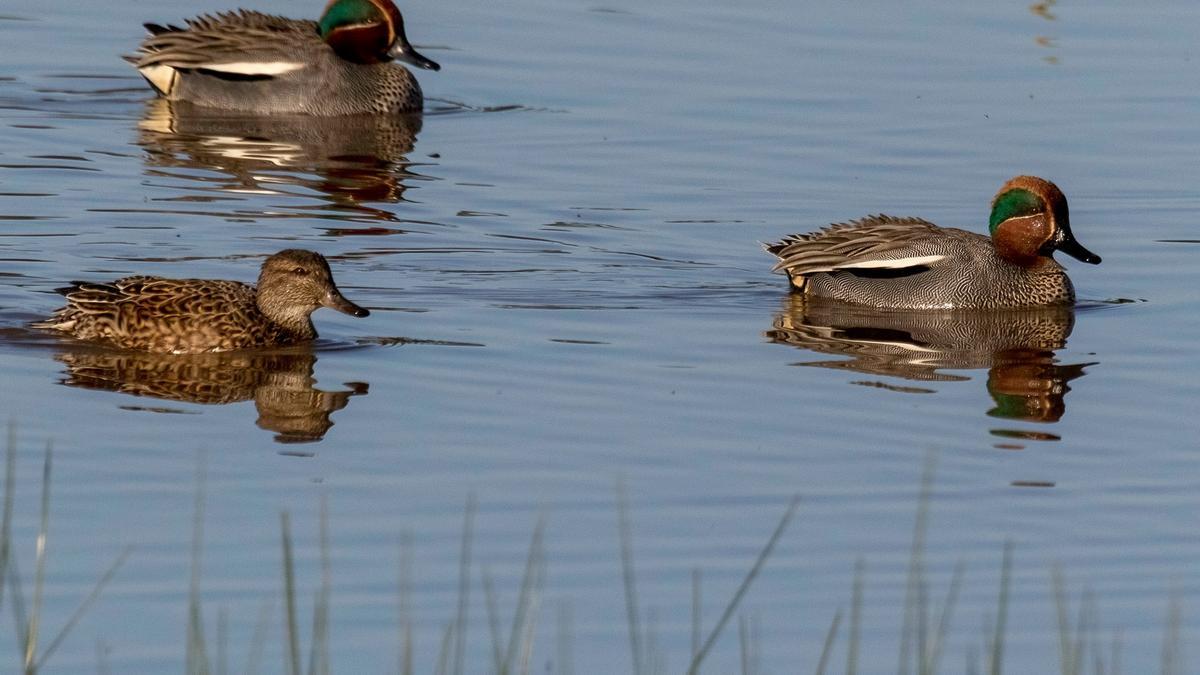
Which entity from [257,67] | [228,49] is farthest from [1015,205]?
[228,49]

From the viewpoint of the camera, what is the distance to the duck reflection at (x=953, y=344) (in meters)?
10.9

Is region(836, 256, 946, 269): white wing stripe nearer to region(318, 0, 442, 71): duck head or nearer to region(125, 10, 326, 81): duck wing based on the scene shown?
region(318, 0, 442, 71): duck head

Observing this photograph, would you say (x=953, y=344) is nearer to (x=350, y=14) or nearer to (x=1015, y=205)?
(x=1015, y=205)

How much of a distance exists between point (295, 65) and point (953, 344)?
7.80 meters

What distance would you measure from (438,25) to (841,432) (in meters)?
11.9

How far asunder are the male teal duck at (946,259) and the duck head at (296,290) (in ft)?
9.41

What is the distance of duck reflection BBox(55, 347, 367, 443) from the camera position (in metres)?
9.73

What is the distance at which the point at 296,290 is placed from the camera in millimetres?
11008

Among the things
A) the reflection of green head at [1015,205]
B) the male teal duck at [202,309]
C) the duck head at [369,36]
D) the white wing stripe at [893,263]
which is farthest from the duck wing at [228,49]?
the male teal duck at [202,309]

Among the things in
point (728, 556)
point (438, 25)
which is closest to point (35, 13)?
point (438, 25)

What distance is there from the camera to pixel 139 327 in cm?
1085

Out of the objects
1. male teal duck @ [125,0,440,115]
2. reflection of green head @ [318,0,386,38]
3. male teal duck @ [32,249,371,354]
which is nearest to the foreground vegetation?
male teal duck @ [32,249,371,354]

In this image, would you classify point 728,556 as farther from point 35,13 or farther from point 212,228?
point 35,13

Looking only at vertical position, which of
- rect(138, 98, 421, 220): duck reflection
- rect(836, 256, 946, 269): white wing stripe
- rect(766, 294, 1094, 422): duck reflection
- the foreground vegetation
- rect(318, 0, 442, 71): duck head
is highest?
rect(318, 0, 442, 71): duck head
